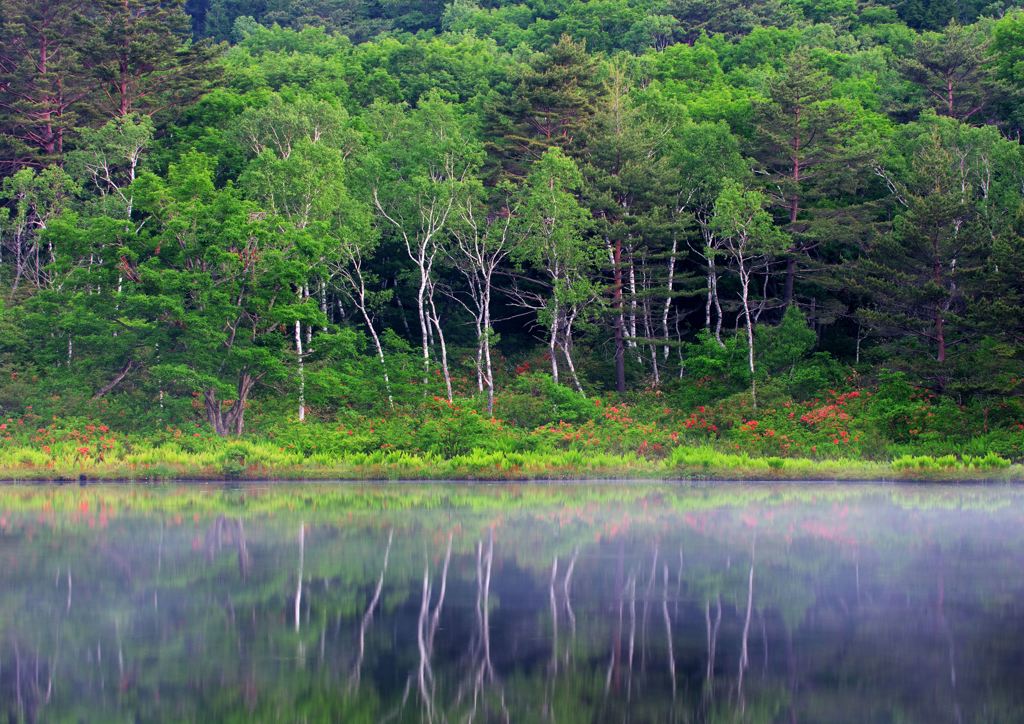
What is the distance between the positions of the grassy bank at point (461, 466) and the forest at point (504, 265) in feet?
0.40

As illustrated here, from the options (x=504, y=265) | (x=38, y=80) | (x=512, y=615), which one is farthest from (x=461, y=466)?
(x=38, y=80)

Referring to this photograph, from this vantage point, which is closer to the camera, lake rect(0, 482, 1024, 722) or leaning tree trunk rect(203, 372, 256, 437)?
lake rect(0, 482, 1024, 722)

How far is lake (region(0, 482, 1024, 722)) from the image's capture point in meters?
9.73

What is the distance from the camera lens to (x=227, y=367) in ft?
124

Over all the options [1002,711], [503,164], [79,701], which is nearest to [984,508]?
[1002,711]

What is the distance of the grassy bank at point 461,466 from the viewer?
3081 cm

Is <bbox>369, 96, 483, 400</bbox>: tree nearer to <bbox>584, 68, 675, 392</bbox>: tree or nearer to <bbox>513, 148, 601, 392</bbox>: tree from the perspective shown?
<bbox>513, 148, 601, 392</bbox>: tree

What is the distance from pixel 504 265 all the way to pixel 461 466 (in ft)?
61.9

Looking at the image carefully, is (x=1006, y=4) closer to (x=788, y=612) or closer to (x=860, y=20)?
(x=860, y=20)

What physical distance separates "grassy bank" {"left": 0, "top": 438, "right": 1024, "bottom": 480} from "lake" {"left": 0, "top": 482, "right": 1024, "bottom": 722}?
812 centimetres

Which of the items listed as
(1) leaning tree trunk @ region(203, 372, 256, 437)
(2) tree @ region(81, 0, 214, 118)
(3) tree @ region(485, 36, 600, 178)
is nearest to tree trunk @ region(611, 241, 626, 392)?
(3) tree @ region(485, 36, 600, 178)

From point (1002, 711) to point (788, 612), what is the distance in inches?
150

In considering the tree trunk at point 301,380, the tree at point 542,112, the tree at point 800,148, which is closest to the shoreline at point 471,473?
the tree trunk at point 301,380

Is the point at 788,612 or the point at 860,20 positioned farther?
the point at 860,20
